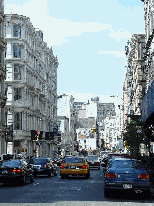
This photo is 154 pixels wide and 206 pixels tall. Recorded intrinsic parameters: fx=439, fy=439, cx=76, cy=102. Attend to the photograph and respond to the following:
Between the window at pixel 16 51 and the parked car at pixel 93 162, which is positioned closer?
the parked car at pixel 93 162

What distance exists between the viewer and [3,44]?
183 ft

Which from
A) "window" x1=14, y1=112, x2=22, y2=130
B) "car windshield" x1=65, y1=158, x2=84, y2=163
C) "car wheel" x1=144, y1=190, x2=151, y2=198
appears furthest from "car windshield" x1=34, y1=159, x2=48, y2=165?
"window" x1=14, y1=112, x2=22, y2=130

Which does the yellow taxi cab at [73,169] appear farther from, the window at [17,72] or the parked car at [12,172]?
the window at [17,72]

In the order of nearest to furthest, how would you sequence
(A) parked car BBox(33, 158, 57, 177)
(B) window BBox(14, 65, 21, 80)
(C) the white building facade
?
(A) parked car BBox(33, 158, 57, 177), (C) the white building facade, (B) window BBox(14, 65, 21, 80)

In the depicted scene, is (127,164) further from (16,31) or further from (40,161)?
(16,31)

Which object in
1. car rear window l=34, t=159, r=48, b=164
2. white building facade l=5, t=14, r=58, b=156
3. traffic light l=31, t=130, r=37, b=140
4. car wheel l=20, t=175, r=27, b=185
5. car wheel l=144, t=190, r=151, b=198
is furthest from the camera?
traffic light l=31, t=130, r=37, b=140

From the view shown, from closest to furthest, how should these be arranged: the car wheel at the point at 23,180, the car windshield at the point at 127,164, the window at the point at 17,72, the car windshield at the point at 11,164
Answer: the car windshield at the point at 127,164 < the car wheel at the point at 23,180 < the car windshield at the point at 11,164 < the window at the point at 17,72

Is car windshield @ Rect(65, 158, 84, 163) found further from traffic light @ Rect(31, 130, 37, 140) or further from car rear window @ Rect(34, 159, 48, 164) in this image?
traffic light @ Rect(31, 130, 37, 140)

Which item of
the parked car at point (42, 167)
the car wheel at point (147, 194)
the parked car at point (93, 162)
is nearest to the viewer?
the car wheel at point (147, 194)

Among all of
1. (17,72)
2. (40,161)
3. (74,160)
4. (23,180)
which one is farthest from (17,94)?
(23,180)

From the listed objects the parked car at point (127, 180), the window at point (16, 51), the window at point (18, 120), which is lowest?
the parked car at point (127, 180)

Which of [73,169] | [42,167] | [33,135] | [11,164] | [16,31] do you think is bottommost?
[73,169]

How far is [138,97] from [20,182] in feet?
167

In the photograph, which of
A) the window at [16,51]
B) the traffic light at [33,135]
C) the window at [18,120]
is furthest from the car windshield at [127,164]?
the traffic light at [33,135]
